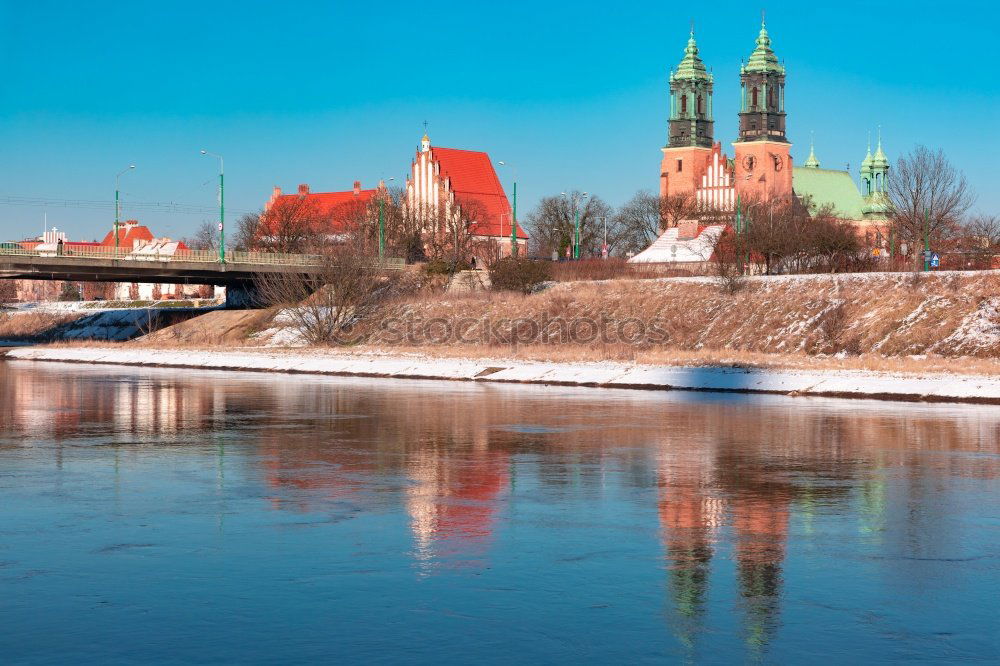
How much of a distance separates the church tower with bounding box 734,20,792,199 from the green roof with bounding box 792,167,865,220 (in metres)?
14.0

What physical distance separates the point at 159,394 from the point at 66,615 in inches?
974

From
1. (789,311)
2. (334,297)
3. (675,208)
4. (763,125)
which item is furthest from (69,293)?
(789,311)

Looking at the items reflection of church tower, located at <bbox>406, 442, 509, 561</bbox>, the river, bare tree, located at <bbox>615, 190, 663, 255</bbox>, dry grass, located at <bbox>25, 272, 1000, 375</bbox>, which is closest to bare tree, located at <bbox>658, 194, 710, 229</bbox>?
→ bare tree, located at <bbox>615, 190, 663, 255</bbox>

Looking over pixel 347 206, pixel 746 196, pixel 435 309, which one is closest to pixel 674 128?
pixel 746 196

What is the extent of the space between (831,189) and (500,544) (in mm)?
163786

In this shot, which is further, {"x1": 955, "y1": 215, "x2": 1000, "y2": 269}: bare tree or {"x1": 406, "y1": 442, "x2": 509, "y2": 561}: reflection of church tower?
{"x1": 955, "y1": 215, "x2": 1000, "y2": 269}: bare tree

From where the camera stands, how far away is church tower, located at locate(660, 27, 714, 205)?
149500mm

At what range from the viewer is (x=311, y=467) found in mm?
16391

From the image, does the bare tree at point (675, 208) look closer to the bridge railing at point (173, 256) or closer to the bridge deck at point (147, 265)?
the bridge railing at point (173, 256)

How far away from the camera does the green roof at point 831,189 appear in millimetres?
163875

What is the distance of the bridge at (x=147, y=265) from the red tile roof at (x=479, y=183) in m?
58.2

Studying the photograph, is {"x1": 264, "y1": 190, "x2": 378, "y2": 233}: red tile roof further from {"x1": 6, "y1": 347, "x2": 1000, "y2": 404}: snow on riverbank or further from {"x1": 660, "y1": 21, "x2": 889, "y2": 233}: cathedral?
{"x1": 6, "y1": 347, "x2": 1000, "y2": 404}: snow on riverbank

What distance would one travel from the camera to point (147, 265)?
73250 millimetres

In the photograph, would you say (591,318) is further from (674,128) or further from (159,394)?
(674,128)
